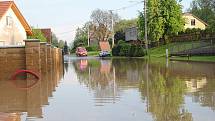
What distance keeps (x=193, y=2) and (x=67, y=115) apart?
149591 mm

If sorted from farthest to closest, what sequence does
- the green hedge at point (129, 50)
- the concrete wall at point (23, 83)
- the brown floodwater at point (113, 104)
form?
the green hedge at point (129, 50)
the concrete wall at point (23, 83)
the brown floodwater at point (113, 104)

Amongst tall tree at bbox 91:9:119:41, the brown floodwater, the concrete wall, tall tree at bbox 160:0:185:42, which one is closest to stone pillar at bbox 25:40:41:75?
the concrete wall

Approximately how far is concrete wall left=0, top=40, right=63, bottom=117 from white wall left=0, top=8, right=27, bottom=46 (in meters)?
8.28

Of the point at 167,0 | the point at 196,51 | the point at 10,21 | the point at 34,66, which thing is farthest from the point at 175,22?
the point at 34,66

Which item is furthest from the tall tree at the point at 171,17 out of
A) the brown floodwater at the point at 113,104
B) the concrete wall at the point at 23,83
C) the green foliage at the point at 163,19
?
the brown floodwater at the point at 113,104

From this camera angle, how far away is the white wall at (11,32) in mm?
41062

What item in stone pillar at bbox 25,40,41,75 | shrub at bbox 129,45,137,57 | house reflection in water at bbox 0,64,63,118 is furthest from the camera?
shrub at bbox 129,45,137,57

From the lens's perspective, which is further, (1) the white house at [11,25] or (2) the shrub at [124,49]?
(2) the shrub at [124,49]

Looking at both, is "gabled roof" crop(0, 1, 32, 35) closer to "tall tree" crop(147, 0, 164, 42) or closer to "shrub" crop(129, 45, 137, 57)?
"shrub" crop(129, 45, 137, 57)

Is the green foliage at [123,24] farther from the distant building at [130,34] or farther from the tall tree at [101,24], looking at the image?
Answer: the distant building at [130,34]

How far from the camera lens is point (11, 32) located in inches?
1727

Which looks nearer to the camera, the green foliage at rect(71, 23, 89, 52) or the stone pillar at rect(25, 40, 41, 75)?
the stone pillar at rect(25, 40, 41, 75)

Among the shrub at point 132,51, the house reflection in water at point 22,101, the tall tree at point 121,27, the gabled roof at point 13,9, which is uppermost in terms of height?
the tall tree at point 121,27

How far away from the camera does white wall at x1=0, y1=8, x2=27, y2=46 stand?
135 ft
